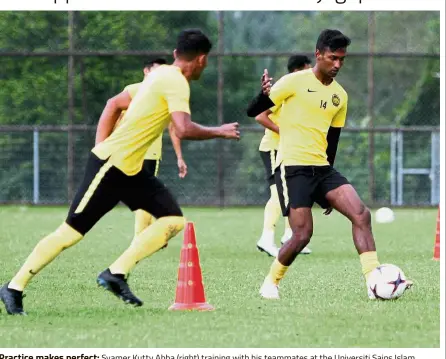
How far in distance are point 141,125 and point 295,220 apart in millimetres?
1774

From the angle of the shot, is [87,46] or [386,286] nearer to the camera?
[386,286]

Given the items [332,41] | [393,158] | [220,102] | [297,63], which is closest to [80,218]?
[332,41]

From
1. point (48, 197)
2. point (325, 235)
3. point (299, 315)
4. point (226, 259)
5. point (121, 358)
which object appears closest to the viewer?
point (121, 358)

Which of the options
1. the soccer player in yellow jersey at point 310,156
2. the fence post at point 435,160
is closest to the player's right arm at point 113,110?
the soccer player in yellow jersey at point 310,156

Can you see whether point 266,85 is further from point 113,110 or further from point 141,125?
point 141,125

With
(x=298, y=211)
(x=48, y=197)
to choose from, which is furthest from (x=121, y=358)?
(x=48, y=197)

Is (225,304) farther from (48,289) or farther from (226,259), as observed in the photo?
(226,259)

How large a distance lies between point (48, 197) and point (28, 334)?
70.0 ft

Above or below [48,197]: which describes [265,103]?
above

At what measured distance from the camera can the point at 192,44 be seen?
8945 mm

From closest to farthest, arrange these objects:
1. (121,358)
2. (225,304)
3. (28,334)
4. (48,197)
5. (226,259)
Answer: (121,358)
(28,334)
(225,304)
(226,259)
(48,197)

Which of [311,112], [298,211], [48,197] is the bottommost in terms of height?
[48,197]

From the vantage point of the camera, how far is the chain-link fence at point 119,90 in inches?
1153

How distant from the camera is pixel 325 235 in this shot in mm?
19344
